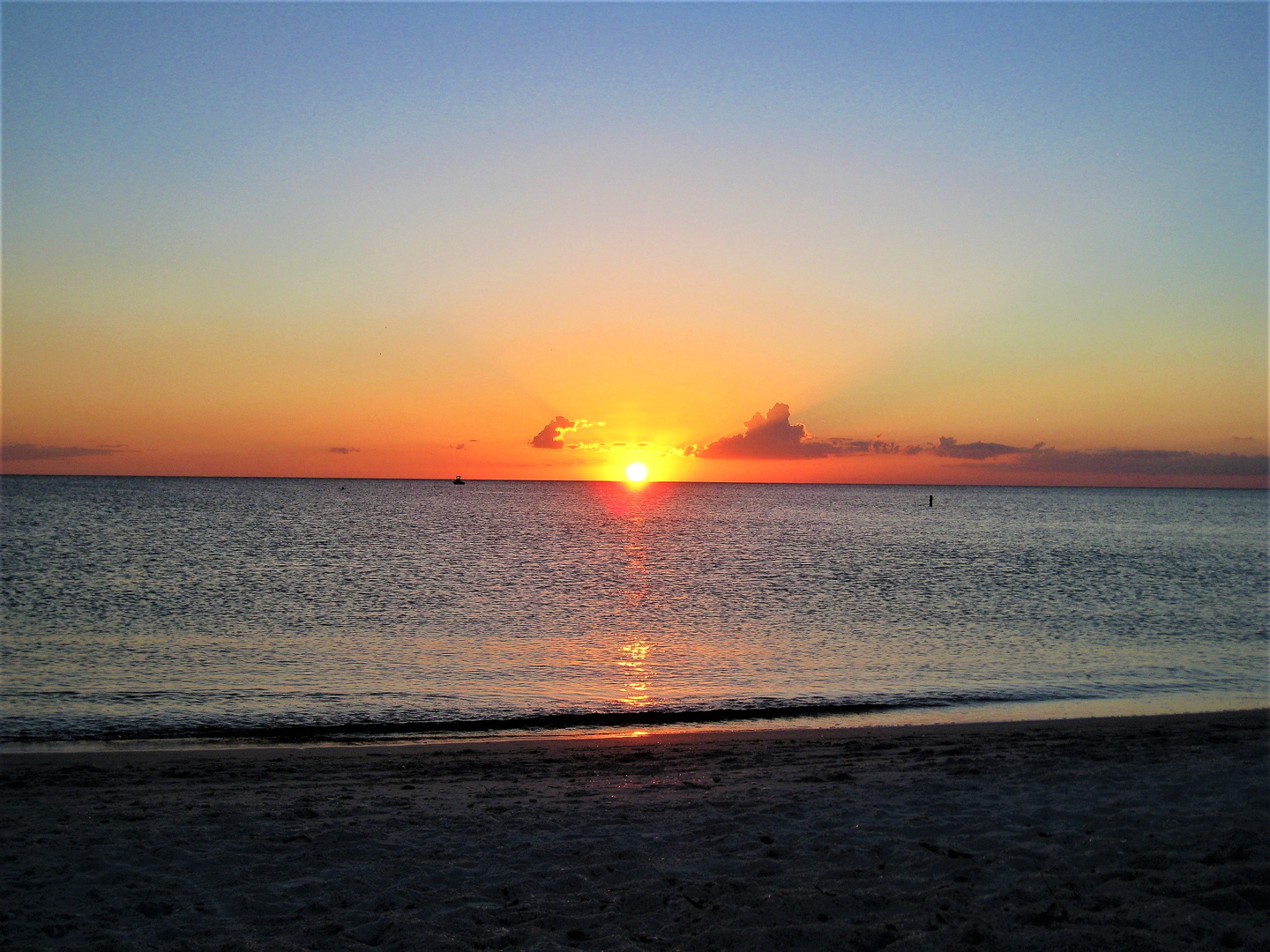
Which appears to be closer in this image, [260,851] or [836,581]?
[260,851]

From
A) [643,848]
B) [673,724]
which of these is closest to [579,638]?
[673,724]

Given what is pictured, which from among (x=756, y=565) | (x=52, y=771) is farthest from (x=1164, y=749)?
(x=756, y=565)

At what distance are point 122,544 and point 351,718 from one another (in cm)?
4650

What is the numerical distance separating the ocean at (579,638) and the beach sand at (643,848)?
320 centimetres

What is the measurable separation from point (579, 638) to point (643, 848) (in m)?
15.7

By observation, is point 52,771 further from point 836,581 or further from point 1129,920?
point 836,581

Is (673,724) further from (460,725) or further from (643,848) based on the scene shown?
(643,848)

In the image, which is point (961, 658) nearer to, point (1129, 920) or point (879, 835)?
point (879, 835)

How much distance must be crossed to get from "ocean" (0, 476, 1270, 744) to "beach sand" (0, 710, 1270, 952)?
320cm

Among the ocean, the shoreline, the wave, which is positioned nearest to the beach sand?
the shoreline

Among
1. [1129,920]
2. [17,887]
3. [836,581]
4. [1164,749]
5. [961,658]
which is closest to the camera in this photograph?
[1129,920]

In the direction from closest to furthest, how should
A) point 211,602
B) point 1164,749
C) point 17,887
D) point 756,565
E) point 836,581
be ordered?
1. point 17,887
2. point 1164,749
3. point 211,602
4. point 836,581
5. point 756,565

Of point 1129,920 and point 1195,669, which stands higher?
point 1129,920

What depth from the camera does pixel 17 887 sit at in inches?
294
